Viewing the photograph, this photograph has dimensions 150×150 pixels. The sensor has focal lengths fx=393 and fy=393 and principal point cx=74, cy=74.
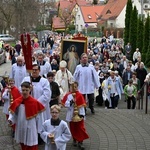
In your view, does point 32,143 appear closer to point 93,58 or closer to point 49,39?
point 93,58

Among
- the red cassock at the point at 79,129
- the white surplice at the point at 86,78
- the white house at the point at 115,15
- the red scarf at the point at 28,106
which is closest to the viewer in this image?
the red scarf at the point at 28,106

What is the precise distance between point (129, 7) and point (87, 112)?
70.5 ft

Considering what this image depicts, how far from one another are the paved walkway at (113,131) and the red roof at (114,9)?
6521cm

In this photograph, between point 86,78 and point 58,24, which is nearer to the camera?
point 86,78

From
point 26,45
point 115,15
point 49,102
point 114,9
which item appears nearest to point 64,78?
point 49,102

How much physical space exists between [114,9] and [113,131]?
232 feet

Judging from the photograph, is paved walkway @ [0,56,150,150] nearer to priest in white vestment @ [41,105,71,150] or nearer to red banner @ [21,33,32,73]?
priest in white vestment @ [41,105,71,150]

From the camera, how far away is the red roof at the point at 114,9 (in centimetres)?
7625

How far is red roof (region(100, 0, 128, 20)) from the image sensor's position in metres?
76.2

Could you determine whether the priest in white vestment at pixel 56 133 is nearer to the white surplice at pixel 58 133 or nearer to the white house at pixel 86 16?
the white surplice at pixel 58 133

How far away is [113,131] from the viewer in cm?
1012

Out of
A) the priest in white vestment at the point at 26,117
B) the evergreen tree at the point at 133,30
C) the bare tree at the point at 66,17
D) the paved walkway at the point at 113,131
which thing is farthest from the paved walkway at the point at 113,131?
the bare tree at the point at 66,17

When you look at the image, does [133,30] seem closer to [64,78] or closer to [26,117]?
[64,78]

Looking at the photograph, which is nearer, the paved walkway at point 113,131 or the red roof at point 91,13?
the paved walkway at point 113,131
